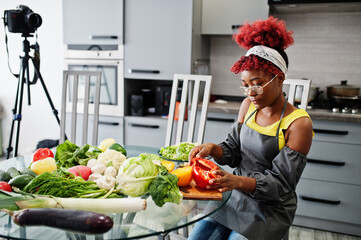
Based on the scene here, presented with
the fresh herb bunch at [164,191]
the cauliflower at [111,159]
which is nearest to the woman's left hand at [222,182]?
the fresh herb bunch at [164,191]

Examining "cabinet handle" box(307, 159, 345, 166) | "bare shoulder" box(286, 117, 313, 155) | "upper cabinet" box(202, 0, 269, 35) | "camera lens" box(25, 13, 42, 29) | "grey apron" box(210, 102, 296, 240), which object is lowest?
"cabinet handle" box(307, 159, 345, 166)

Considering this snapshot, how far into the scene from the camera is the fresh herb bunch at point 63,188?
1106 mm

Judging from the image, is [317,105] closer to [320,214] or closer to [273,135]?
[320,214]

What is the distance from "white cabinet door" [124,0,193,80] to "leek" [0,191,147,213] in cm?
192

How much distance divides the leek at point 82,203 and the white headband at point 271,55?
727 millimetres

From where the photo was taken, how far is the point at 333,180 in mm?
2508

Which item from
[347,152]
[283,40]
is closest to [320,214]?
[347,152]

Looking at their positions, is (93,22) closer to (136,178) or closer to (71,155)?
(71,155)

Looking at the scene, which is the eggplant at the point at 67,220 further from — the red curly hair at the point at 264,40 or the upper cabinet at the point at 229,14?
the upper cabinet at the point at 229,14

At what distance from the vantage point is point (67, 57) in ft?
10.2

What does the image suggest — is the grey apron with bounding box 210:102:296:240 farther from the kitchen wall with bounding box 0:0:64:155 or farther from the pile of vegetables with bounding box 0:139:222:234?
the kitchen wall with bounding box 0:0:64:155

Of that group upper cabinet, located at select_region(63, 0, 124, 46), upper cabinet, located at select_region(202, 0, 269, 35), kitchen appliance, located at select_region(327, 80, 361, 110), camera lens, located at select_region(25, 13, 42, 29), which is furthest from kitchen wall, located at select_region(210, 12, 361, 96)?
camera lens, located at select_region(25, 13, 42, 29)

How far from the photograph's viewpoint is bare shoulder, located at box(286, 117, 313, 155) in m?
1.34

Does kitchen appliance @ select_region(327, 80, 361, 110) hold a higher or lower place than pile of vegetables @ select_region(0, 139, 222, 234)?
higher
